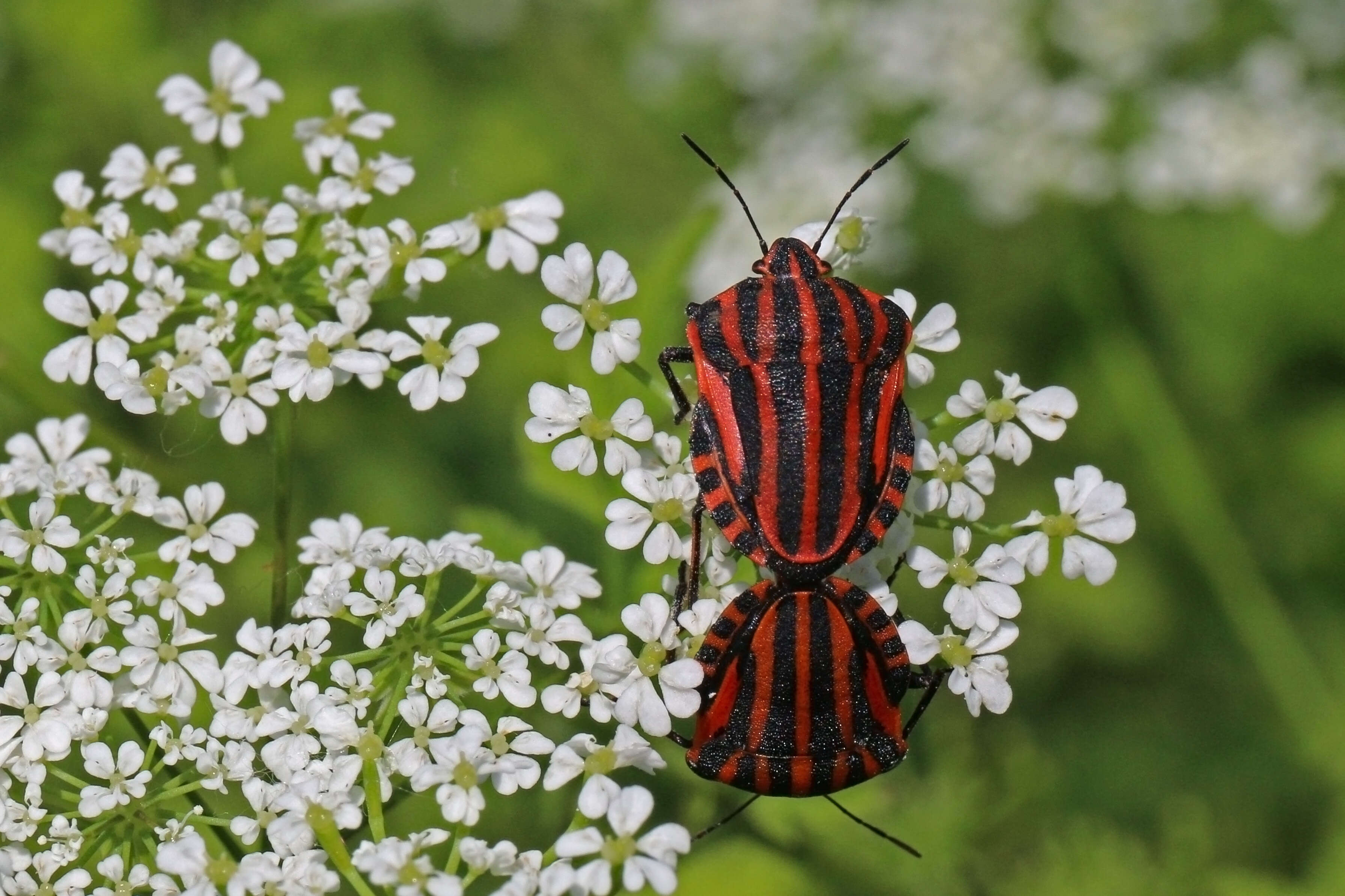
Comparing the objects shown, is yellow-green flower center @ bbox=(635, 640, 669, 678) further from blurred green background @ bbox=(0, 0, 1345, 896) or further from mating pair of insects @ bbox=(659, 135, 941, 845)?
blurred green background @ bbox=(0, 0, 1345, 896)

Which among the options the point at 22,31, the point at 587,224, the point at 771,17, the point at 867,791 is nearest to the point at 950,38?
the point at 771,17

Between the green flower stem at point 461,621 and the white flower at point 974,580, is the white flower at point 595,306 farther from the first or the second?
the white flower at point 974,580

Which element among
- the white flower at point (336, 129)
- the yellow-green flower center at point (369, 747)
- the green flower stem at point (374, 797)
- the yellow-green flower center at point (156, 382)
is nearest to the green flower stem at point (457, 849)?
the green flower stem at point (374, 797)

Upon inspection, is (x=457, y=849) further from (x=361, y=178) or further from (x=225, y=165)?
(x=225, y=165)

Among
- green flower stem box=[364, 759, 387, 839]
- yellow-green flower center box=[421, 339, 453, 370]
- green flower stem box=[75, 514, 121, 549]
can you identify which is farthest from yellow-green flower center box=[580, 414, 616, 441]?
green flower stem box=[75, 514, 121, 549]

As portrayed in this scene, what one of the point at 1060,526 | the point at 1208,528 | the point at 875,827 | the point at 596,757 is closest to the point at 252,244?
the point at 596,757

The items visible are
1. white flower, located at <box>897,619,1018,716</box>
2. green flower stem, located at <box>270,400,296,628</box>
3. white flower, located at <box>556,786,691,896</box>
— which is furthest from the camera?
green flower stem, located at <box>270,400,296,628</box>
